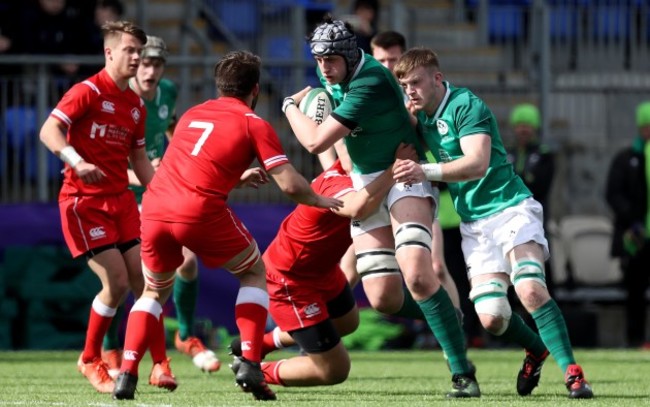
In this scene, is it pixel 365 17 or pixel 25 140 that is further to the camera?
pixel 365 17

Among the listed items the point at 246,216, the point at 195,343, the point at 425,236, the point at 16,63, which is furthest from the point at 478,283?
the point at 16,63

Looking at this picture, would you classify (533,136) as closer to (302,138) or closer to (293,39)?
(293,39)

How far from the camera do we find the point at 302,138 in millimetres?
8641

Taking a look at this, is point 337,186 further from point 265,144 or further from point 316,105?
point 265,144

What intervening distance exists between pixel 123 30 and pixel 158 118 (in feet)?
A: 5.79

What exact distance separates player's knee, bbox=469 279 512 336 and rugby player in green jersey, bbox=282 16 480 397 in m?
0.16

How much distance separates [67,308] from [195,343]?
10.6 ft

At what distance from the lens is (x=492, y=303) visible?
346 inches

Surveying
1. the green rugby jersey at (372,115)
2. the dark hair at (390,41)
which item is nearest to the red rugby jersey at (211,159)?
the green rugby jersey at (372,115)

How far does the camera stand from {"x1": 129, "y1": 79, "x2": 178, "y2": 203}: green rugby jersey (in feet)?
37.2

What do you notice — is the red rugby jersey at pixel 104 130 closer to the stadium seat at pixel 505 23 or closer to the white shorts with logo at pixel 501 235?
the white shorts with logo at pixel 501 235

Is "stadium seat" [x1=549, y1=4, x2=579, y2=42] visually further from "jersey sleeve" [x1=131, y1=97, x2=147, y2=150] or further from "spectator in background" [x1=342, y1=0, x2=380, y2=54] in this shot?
"jersey sleeve" [x1=131, y1=97, x2=147, y2=150]

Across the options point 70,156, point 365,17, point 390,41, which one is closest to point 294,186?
point 70,156

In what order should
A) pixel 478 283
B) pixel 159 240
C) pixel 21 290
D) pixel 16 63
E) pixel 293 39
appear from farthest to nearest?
pixel 293 39 → pixel 16 63 → pixel 21 290 → pixel 478 283 → pixel 159 240
